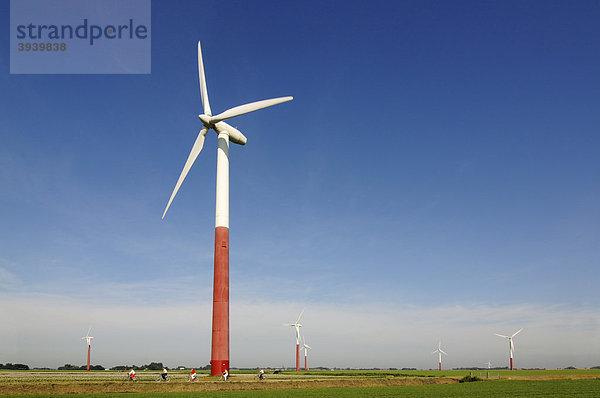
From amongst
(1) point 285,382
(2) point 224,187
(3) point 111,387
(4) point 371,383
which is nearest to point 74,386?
(3) point 111,387

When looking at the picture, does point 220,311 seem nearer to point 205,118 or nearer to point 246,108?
point 205,118

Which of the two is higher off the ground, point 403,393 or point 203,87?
point 203,87

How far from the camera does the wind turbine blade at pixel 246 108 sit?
206 feet

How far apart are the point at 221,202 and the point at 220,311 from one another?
1330 cm

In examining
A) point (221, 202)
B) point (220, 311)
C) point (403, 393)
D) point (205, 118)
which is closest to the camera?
point (403, 393)

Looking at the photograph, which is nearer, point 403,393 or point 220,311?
point 403,393

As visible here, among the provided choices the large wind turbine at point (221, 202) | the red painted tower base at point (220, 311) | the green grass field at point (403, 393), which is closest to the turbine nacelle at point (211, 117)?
the large wind turbine at point (221, 202)

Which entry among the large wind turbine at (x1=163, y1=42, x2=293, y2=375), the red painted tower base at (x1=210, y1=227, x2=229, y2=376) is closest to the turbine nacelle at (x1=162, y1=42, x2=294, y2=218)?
the large wind turbine at (x1=163, y1=42, x2=293, y2=375)

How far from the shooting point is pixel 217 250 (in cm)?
5525

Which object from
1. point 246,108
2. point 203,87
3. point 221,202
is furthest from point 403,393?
point 203,87

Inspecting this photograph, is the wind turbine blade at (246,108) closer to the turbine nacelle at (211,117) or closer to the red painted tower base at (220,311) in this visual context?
Result: the turbine nacelle at (211,117)

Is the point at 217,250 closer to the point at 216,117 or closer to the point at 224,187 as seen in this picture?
the point at 224,187

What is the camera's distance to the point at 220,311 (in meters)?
52.8

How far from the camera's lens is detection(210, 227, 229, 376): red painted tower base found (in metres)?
52.0
